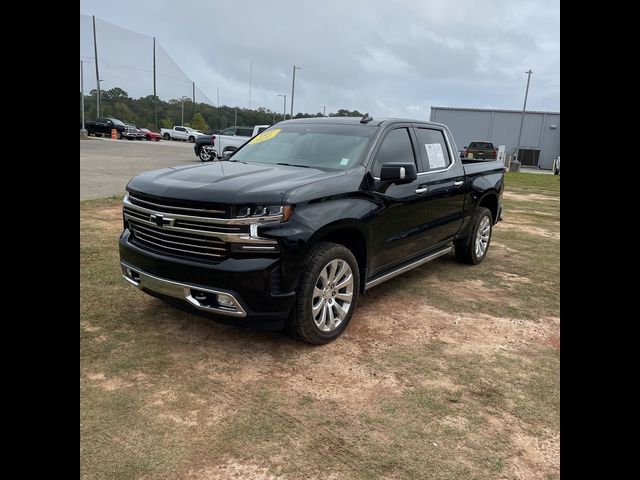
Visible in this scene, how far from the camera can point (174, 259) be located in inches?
133

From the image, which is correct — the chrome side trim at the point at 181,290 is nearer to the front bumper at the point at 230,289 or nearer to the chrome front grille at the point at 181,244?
the front bumper at the point at 230,289

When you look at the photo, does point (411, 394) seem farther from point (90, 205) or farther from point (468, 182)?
point (90, 205)

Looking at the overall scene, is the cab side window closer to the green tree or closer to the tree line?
the tree line

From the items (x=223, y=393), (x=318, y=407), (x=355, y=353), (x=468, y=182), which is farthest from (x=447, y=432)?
(x=468, y=182)

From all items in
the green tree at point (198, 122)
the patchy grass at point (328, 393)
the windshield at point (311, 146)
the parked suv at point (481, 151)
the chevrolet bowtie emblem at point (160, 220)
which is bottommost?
the patchy grass at point (328, 393)

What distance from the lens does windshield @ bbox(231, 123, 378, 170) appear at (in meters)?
4.29

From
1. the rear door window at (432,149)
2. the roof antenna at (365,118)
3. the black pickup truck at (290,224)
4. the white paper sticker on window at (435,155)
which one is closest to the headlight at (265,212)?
the black pickup truck at (290,224)

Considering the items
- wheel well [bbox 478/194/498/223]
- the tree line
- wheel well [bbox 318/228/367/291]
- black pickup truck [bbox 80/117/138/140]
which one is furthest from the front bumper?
the tree line

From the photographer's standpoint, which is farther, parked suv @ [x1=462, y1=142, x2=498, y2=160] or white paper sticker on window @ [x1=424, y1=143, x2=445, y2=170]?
parked suv @ [x1=462, y1=142, x2=498, y2=160]

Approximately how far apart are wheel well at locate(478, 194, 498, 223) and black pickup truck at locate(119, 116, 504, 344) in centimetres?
164

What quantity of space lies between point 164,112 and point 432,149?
2552 inches

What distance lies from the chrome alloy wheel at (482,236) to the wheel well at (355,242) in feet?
9.23

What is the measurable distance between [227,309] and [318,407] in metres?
0.89

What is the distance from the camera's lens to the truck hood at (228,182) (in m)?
3.26
